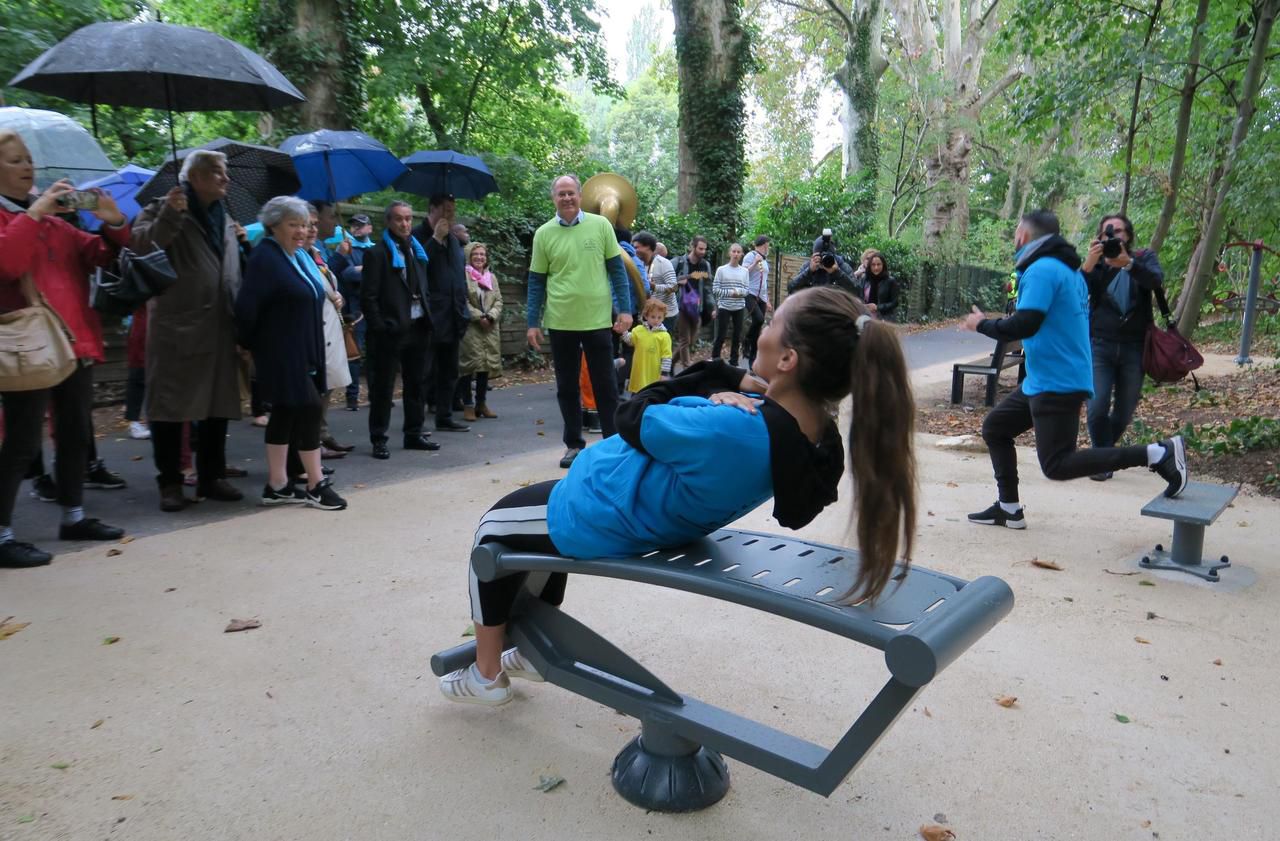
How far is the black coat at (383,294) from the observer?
6.75m

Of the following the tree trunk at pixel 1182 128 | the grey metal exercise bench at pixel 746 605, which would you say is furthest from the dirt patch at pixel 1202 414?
the grey metal exercise bench at pixel 746 605

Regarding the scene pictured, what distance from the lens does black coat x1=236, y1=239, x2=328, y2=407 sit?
505 cm

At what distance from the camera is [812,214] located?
21.5 metres

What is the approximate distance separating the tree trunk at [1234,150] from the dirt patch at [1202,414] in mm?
852

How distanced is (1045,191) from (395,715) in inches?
1700

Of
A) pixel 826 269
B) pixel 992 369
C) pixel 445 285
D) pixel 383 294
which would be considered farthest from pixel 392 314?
pixel 992 369

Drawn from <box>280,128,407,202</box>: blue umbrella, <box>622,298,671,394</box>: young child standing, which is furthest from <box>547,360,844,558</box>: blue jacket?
<box>280,128,407,202</box>: blue umbrella

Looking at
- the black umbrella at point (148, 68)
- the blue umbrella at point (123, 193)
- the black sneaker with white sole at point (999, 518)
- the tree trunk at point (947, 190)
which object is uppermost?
the tree trunk at point (947, 190)

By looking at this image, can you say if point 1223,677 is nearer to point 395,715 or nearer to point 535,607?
point 535,607

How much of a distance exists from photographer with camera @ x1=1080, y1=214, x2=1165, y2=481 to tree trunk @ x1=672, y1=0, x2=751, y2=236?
1127 centimetres

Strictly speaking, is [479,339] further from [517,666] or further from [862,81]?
[862,81]

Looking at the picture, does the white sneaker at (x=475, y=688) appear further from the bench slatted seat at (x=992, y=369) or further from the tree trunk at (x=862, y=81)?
the tree trunk at (x=862, y=81)

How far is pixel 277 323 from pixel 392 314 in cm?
171

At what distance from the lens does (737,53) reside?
55.5ft
